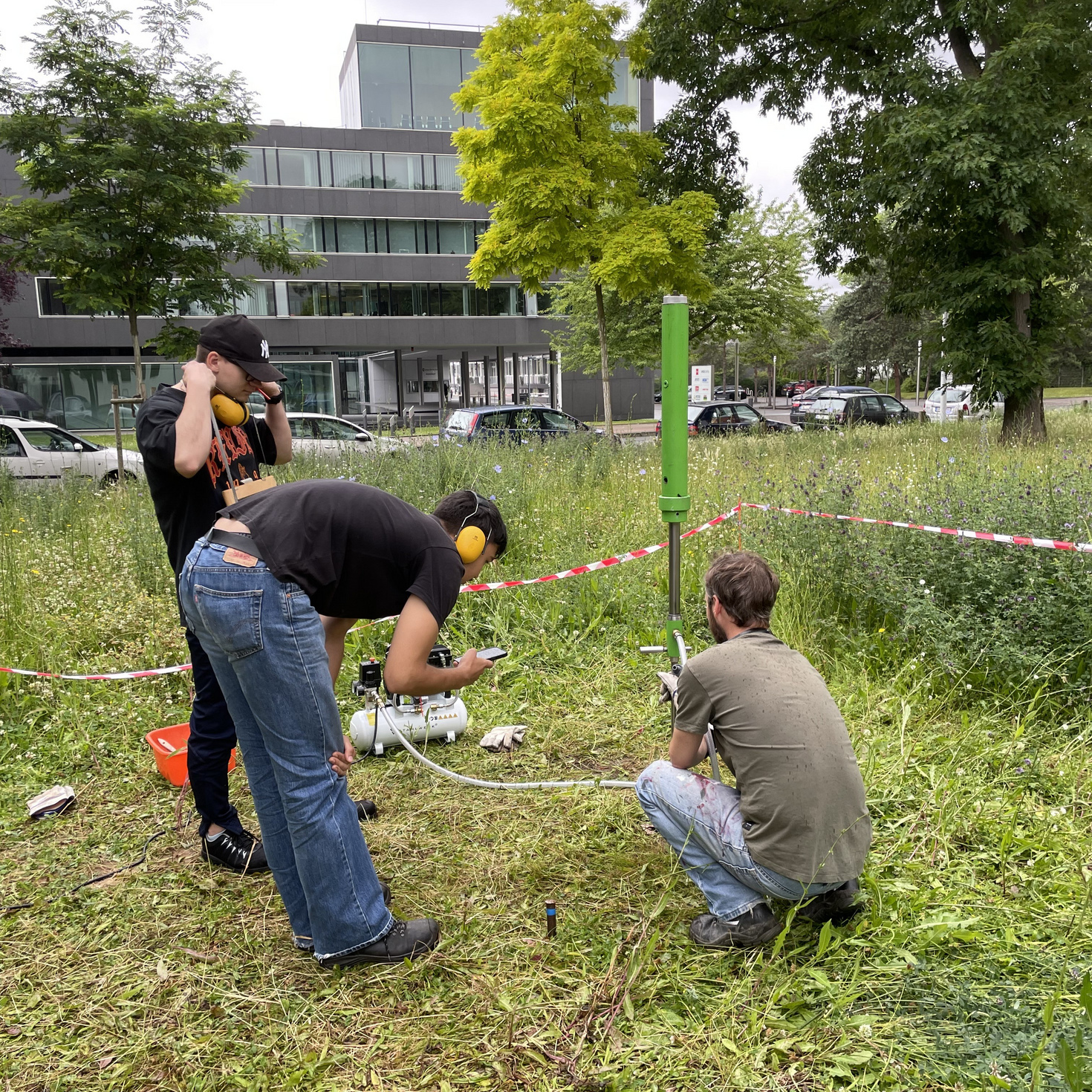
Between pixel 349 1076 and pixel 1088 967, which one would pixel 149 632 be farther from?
pixel 1088 967

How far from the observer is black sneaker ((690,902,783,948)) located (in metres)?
2.55

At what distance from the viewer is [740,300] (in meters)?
23.8

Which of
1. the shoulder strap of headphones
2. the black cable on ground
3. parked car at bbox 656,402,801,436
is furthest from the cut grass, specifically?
parked car at bbox 656,402,801,436

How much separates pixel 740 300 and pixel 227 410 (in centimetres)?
2275

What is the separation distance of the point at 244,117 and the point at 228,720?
1149 centimetres

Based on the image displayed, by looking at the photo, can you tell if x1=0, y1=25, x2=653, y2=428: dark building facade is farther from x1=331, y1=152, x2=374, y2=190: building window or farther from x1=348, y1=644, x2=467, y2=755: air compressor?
x1=348, y1=644, x2=467, y2=755: air compressor

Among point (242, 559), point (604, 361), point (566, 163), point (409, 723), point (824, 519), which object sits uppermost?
point (566, 163)

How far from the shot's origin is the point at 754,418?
2075 centimetres

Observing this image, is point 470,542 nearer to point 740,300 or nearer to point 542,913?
point 542,913

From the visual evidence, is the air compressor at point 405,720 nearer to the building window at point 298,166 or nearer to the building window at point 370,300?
the building window at point 370,300

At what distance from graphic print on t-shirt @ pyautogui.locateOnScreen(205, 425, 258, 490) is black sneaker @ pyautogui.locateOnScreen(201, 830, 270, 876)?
1.34 m

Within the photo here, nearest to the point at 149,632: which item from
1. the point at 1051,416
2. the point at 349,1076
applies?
the point at 349,1076

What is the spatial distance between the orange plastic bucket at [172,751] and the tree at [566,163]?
38.4ft

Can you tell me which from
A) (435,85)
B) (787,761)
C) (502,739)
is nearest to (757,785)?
(787,761)
